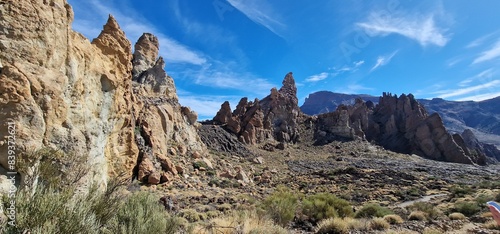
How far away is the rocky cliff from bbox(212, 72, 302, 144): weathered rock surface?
1751 inches

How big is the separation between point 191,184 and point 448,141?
80301 mm

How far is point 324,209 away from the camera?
464 inches

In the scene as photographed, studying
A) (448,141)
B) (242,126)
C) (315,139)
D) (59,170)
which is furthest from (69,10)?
(448,141)

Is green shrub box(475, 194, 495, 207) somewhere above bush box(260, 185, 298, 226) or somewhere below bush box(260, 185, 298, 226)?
below

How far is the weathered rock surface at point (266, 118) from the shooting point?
206ft

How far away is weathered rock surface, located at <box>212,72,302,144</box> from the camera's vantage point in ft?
206

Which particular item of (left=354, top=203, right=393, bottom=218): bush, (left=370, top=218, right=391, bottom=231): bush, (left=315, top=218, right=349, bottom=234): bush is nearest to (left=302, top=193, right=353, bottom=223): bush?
(left=354, top=203, right=393, bottom=218): bush

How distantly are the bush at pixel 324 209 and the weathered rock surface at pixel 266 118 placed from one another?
4694 centimetres

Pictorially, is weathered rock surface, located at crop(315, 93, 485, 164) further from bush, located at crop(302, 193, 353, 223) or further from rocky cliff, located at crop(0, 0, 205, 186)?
rocky cliff, located at crop(0, 0, 205, 186)

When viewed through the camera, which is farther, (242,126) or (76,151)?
(242,126)

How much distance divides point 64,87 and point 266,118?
66015 millimetres

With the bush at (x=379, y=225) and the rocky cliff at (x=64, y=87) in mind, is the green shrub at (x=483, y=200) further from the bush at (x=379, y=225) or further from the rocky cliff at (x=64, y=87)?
the rocky cliff at (x=64, y=87)

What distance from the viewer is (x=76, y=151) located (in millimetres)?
8164

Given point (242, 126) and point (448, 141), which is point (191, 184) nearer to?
point (242, 126)
